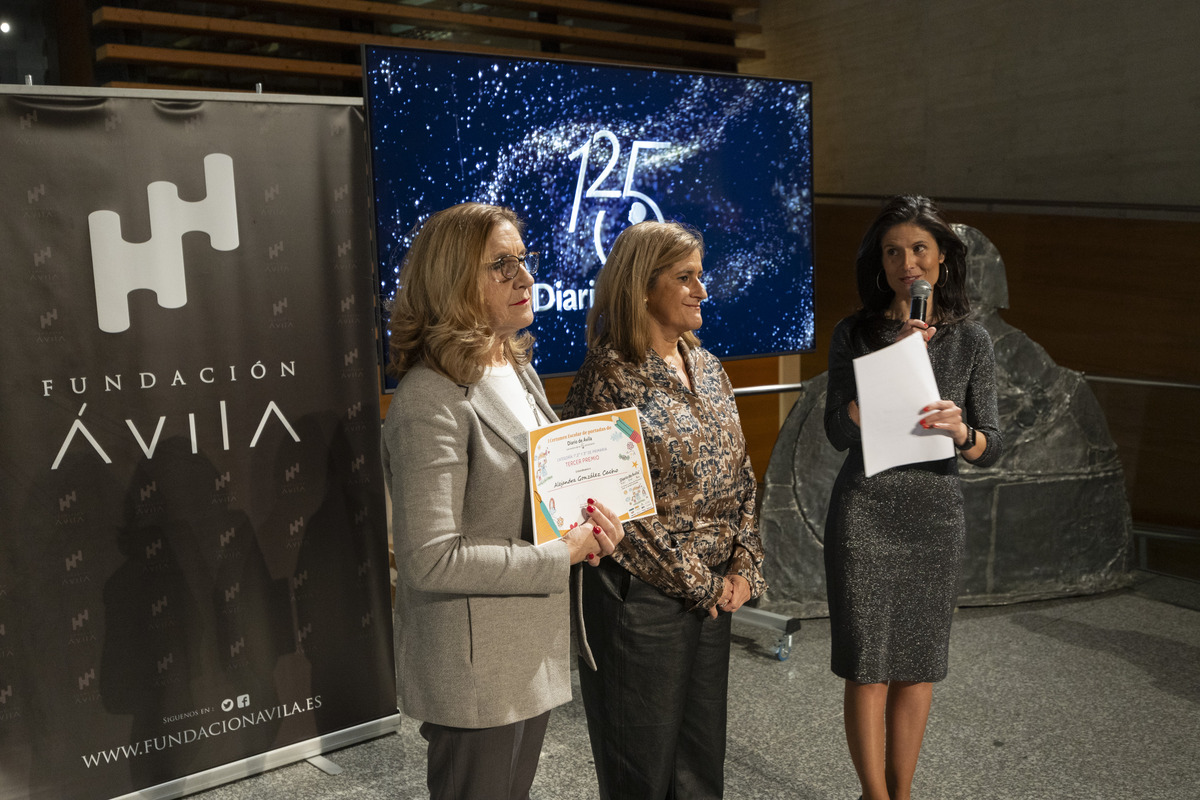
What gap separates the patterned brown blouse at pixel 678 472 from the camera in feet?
6.53

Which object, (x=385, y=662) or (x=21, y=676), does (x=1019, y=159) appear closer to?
(x=385, y=662)

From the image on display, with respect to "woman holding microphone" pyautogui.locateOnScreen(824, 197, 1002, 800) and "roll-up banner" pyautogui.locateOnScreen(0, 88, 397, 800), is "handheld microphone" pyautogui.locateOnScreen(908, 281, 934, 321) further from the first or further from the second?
"roll-up banner" pyautogui.locateOnScreen(0, 88, 397, 800)

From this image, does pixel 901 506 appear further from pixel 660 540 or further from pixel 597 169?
pixel 597 169

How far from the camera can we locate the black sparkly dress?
89.7 inches

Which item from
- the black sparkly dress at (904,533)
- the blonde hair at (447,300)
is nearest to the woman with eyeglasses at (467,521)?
the blonde hair at (447,300)

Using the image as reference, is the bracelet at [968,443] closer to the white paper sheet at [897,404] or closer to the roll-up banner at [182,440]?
the white paper sheet at [897,404]

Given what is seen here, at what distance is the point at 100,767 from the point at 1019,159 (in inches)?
234

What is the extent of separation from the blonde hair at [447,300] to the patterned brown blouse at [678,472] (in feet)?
1.35

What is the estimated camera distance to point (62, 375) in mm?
2547

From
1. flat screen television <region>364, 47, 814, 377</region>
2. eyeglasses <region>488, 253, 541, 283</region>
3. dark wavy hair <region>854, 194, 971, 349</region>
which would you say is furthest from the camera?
flat screen television <region>364, 47, 814, 377</region>

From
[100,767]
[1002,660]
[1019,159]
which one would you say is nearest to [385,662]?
[100,767]

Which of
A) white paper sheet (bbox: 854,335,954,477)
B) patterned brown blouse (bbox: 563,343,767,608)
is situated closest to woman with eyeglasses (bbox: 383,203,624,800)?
patterned brown blouse (bbox: 563,343,767,608)

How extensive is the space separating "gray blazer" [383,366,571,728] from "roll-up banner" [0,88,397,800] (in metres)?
1.28

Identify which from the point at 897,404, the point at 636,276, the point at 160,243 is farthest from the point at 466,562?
the point at 160,243
